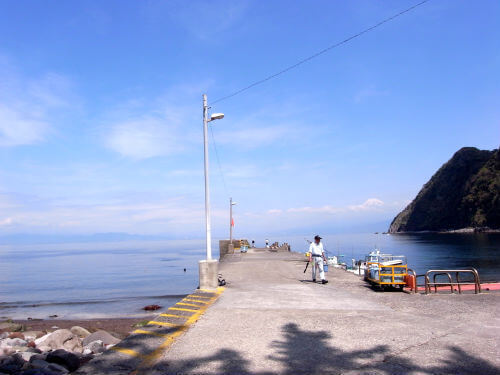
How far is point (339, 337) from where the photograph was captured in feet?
23.2

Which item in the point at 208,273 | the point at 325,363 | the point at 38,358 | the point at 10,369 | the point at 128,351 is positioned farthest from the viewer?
the point at 208,273

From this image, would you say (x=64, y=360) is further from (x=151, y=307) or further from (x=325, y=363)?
(x=151, y=307)

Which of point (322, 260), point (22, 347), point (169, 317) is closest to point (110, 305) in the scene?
point (22, 347)

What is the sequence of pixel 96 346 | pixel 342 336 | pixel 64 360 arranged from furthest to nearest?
1. pixel 96 346
2. pixel 64 360
3. pixel 342 336

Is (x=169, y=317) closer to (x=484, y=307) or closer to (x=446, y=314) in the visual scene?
(x=446, y=314)

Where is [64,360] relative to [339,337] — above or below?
below

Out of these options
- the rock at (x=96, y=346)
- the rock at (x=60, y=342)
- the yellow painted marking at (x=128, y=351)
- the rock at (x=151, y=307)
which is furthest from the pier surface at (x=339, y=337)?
the rock at (x=151, y=307)

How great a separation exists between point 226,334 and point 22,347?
324 inches

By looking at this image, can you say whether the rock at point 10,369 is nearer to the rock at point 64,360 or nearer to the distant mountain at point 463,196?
the rock at point 64,360

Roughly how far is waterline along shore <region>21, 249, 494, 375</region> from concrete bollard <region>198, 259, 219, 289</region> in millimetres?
1457

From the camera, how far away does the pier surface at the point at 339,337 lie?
5.54 metres

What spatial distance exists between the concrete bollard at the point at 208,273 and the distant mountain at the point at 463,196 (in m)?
143

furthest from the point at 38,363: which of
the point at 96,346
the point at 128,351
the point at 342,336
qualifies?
the point at 342,336

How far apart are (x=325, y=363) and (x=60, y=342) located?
9.91 meters
